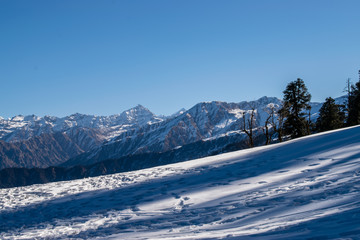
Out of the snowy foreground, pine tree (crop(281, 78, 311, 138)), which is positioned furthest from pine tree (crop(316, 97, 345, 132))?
the snowy foreground

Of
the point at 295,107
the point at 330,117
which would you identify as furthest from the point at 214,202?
the point at 330,117

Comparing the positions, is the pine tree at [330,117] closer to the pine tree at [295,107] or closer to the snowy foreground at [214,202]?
the pine tree at [295,107]

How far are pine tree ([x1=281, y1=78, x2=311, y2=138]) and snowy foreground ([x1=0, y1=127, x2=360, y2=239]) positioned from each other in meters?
25.2

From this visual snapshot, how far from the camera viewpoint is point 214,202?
11367mm

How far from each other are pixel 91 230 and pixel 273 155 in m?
12.2

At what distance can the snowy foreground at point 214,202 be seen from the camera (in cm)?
783

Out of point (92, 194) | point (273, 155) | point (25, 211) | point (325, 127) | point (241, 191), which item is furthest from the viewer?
point (325, 127)

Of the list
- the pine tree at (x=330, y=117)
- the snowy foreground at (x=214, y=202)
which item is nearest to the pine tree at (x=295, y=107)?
the pine tree at (x=330, y=117)

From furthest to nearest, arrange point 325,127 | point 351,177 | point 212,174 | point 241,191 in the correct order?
point 325,127, point 212,174, point 241,191, point 351,177

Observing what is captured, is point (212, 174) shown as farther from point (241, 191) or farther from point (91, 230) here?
point (91, 230)

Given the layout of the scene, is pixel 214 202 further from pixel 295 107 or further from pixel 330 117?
pixel 330 117

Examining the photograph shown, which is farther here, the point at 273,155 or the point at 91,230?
the point at 273,155

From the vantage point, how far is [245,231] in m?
7.67

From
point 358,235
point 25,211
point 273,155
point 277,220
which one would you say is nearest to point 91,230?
point 25,211
